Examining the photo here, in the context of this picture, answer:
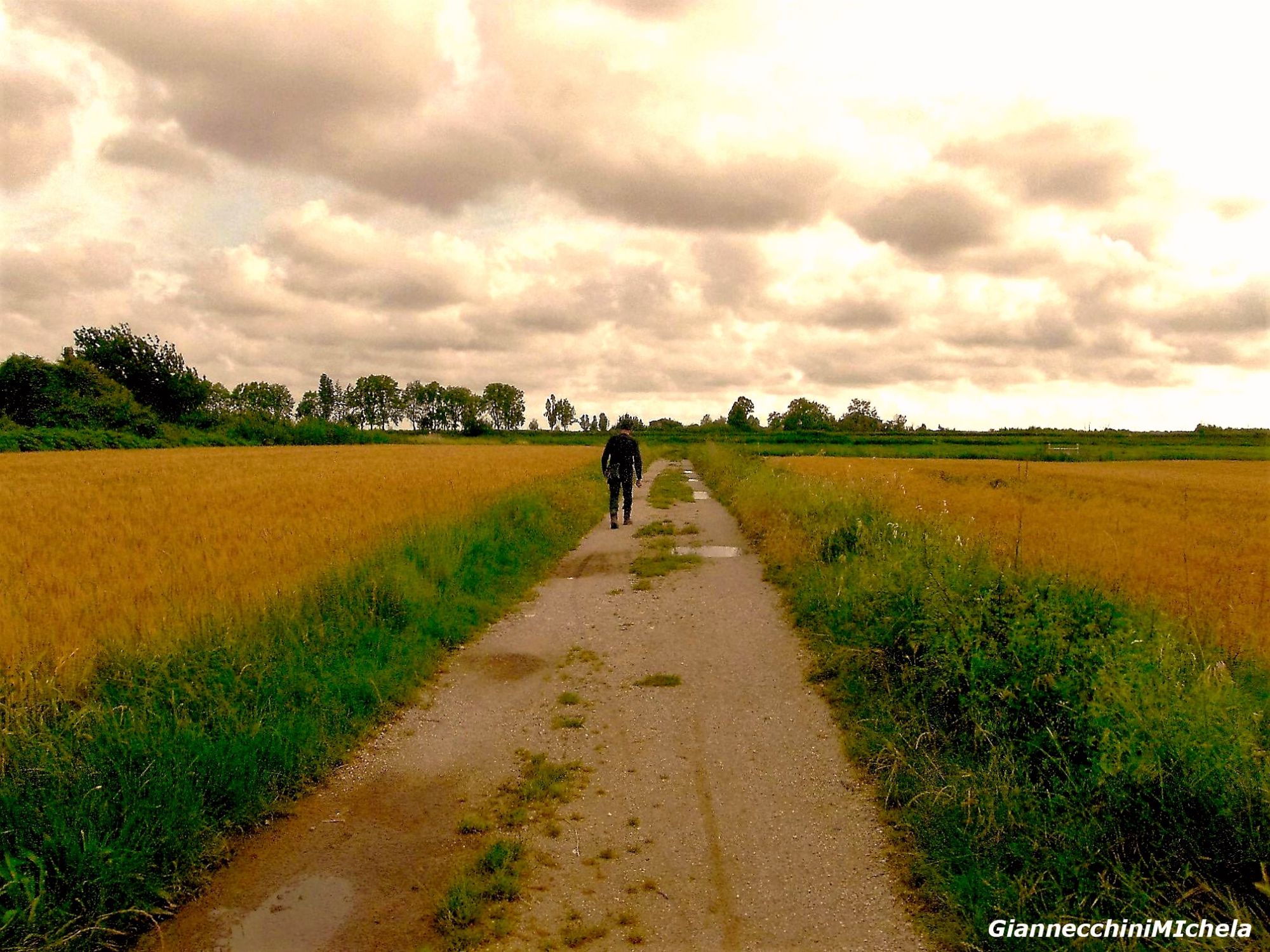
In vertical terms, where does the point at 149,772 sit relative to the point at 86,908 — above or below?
above

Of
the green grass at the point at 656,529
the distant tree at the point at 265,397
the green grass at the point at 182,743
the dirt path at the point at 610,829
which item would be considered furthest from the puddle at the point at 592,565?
the distant tree at the point at 265,397

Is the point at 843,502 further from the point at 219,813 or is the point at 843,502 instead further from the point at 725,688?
the point at 219,813

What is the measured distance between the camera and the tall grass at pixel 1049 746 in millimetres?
3367

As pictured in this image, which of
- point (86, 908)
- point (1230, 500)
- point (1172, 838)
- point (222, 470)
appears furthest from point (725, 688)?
point (222, 470)

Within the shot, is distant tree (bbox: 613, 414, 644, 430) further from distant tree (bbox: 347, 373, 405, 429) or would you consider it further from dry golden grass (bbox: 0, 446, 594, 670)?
distant tree (bbox: 347, 373, 405, 429)

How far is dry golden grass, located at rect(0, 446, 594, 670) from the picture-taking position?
20.9 ft

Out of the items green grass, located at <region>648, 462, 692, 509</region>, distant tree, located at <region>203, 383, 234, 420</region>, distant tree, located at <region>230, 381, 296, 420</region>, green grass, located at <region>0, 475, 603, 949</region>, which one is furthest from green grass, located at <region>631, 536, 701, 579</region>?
distant tree, located at <region>230, 381, 296, 420</region>

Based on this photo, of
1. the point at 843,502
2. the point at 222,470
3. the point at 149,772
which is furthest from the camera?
the point at 222,470

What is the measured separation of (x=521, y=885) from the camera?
148 inches

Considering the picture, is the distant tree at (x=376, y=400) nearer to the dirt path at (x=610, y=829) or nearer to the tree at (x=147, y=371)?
the tree at (x=147, y=371)

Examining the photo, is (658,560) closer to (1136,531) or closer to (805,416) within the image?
(1136,531)

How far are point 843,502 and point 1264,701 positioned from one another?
368 inches

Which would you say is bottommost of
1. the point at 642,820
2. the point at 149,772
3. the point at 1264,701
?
the point at 642,820

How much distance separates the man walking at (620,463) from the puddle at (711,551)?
2490 millimetres
